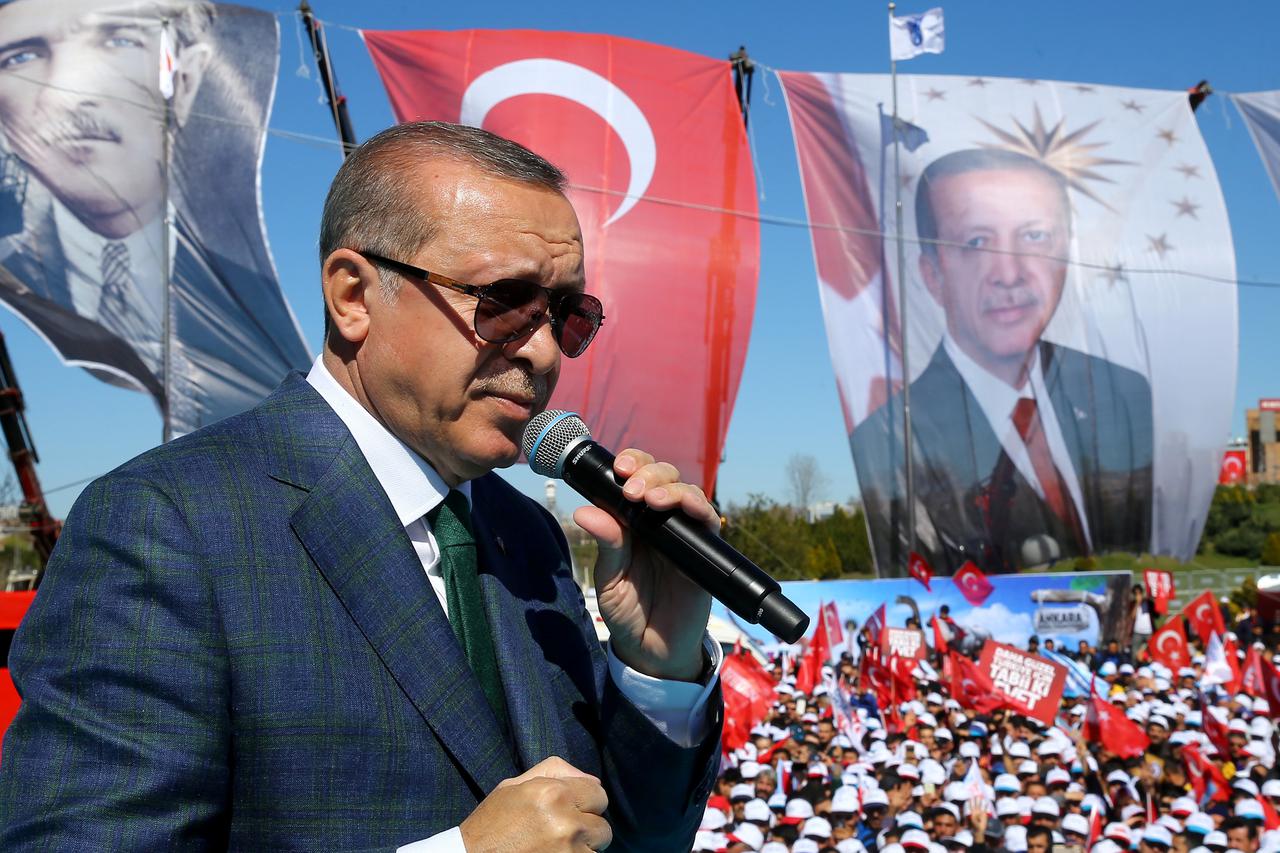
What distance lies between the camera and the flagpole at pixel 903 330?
19.0 meters

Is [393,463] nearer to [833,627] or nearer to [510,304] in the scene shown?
[510,304]

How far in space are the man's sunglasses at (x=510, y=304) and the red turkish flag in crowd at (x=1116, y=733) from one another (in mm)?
8352

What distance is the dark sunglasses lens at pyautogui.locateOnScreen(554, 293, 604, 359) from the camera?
66.2 inches

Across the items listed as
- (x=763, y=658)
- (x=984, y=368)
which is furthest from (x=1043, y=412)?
(x=763, y=658)

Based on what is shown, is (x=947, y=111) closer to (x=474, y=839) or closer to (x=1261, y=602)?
(x=1261, y=602)

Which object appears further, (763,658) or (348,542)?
(763,658)

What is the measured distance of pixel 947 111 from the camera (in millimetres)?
20469

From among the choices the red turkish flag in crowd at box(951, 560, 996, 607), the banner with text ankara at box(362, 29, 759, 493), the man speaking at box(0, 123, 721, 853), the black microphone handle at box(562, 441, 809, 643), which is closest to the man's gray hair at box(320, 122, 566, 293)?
the man speaking at box(0, 123, 721, 853)

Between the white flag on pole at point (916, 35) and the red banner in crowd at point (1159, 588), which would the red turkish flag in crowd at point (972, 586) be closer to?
the red banner in crowd at point (1159, 588)

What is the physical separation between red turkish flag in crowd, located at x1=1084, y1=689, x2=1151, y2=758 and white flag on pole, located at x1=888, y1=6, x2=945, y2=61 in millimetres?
14282

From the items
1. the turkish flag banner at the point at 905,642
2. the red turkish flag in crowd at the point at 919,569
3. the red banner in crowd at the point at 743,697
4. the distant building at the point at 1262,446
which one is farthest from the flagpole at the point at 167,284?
the distant building at the point at 1262,446

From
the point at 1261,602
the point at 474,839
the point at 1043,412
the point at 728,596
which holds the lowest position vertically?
the point at 1261,602

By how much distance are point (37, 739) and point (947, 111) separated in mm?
21358

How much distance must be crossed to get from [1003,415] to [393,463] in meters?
19.2
